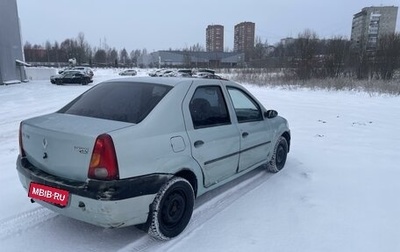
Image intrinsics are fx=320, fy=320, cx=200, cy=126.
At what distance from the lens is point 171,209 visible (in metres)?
3.34

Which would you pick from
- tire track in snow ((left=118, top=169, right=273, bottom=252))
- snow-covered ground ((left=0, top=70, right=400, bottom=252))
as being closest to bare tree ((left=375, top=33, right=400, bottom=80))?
snow-covered ground ((left=0, top=70, right=400, bottom=252))

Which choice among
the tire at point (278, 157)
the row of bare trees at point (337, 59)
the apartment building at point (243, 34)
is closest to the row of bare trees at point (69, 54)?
the apartment building at point (243, 34)

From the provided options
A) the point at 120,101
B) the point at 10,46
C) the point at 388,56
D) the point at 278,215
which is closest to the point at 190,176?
the point at 120,101

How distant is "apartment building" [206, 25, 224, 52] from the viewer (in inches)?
5438

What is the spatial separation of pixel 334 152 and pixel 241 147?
11.3 ft

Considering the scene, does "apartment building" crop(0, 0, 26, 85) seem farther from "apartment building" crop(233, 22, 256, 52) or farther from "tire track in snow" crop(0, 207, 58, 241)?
"apartment building" crop(233, 22, 256, 52)

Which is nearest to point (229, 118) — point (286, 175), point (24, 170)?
point (286, 175)

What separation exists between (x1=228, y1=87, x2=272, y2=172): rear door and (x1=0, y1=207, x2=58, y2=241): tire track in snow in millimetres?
2504

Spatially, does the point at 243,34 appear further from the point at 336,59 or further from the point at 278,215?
the point at 278,215

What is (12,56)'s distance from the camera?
93.8ft

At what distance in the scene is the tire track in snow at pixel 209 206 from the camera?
3209 mm

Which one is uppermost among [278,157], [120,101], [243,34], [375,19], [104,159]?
[243,34]

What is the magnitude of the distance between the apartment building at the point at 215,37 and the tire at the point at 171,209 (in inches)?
5457

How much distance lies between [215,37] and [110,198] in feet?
470
